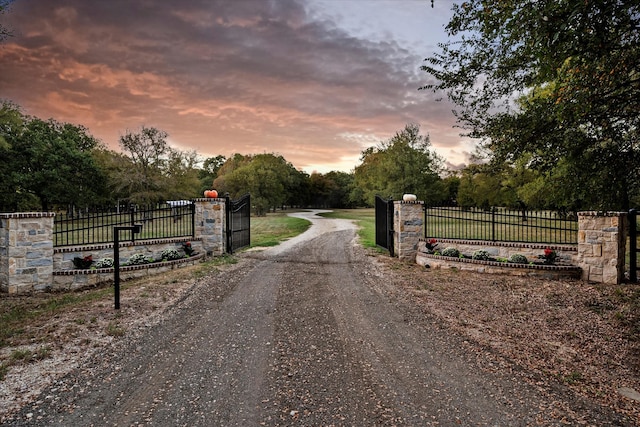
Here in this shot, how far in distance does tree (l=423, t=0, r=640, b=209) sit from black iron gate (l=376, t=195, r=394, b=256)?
4507 millimetres

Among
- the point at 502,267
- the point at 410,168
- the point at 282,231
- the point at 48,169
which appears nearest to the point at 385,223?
the point at 502,267

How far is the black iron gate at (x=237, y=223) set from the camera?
1108cm

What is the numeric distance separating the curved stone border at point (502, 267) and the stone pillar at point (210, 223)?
21.5 feet

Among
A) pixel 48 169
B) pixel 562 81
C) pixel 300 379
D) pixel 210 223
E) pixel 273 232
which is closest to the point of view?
pixel 300 379

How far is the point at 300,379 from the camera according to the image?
11.1 ft

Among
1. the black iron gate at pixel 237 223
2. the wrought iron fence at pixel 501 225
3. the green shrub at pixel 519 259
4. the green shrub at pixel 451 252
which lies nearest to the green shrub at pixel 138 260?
the black iron gate at pixel 237 223

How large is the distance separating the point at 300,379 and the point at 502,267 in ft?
23.2

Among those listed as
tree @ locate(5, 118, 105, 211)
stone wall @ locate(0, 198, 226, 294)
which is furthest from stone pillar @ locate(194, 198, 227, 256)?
tree @ locate(5, 118, 105, 211)

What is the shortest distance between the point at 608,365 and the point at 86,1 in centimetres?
1390

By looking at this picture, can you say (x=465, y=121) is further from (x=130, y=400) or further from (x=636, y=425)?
(x=130, y=400)

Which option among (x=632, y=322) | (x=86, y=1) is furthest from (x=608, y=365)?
(x=86, y=1)

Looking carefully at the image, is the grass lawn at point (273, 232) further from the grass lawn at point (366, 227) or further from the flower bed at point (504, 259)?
the flower bed at point (504, 259)

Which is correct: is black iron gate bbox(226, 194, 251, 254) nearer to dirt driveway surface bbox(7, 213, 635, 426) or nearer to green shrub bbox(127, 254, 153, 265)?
green shrub bbox(127, 254, 153, 265)

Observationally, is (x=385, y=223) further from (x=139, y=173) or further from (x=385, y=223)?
(x=139, y=173)
